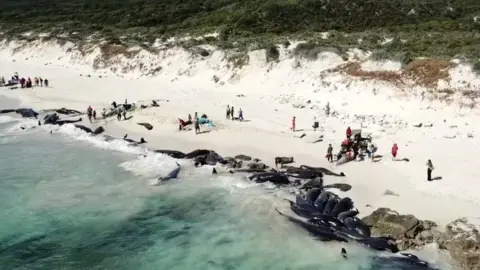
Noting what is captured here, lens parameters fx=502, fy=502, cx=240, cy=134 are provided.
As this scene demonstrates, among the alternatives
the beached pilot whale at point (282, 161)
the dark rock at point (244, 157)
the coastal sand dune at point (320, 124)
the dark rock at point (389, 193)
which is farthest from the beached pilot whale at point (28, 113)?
the dark rock at point (389, 193)

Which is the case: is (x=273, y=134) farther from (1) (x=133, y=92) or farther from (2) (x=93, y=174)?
(1) (x=133, y=92)

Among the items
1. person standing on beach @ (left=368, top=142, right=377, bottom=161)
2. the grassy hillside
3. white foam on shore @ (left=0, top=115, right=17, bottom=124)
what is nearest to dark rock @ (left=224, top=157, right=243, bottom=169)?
person standing on beach @ (left=368, top=142, right=377, bottom=161)

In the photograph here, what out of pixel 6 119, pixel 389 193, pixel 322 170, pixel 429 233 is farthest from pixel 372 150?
pixel 6 119

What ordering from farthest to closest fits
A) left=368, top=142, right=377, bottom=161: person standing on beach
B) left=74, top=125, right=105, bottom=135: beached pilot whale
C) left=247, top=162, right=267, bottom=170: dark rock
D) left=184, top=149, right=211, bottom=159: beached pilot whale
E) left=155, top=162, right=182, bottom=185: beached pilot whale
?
left=74, top=125, right=105, bottom=135: beached pilot whale
left=184, top=149, right=211, bottom=159: beached pilot whale
left=368, top=142, right=377, bottom=161: person standing on beach
left=247, top=162, right=267, bottom=170: dark rock
left=155, top=162, right=182, bottom=185: beached pilot whale

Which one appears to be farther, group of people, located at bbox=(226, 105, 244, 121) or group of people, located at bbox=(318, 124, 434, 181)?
group of people, located at bbox=(226, 105, 244, 121)

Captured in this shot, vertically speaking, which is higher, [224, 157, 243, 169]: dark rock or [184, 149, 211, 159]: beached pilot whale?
[184, 149, 211, 159]: beached pilot whale

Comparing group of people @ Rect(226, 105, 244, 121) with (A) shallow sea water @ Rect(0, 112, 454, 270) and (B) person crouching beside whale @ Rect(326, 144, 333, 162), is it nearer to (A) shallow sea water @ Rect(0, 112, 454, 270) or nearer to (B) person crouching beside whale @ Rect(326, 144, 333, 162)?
(A) shallow sea water @ Rect(0, 112, 454, 270)

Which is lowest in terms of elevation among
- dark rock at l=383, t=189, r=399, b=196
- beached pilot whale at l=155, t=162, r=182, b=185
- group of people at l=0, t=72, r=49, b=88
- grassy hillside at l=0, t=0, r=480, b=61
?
dark rock at l=383, t=189, r=399, b=196

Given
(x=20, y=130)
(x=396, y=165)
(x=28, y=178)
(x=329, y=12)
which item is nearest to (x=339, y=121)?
(x=396, y=165)
